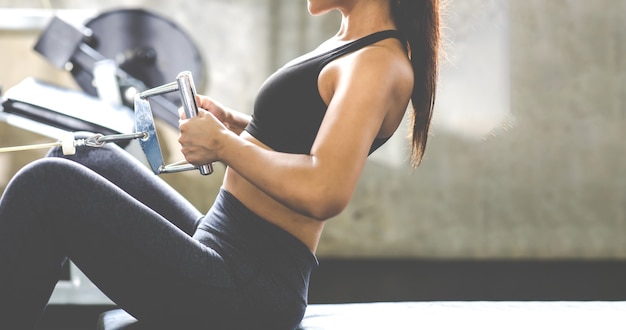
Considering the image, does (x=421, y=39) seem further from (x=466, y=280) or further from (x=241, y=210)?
(x=466, y=280)

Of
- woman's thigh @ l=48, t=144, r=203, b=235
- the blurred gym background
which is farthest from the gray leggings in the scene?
the blurred gym background

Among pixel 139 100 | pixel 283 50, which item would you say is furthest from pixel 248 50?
pixel 139 100

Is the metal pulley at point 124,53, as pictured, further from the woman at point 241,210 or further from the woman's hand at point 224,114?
the woman at point 241,210

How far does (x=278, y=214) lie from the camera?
1140 millimetres

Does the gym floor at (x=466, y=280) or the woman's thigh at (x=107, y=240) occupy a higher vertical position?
the woman's thigh at (x=107, y=240)

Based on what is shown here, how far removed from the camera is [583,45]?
10.5ft

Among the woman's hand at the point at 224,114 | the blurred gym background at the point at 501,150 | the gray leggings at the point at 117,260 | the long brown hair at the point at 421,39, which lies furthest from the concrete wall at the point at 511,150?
the gray leggings at the point at 117,260

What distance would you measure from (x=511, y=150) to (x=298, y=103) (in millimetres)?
2272

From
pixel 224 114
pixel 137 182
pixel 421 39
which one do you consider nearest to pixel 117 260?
pixel 137 182

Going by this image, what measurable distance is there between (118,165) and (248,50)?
6.26ft

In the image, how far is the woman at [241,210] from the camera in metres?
0.98

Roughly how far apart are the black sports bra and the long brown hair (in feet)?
0.20

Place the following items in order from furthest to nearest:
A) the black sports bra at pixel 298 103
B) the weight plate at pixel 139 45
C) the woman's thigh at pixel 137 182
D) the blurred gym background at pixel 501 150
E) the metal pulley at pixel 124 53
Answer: the blurred gym background at pixel 501 150 → the weight plate at pixel 139 45 → the metal pulley at pixel 124 53 → the woman's thigh at pixel 137 182 → the black sports bra at pixel 298 103

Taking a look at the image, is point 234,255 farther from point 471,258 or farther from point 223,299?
point 471,258
